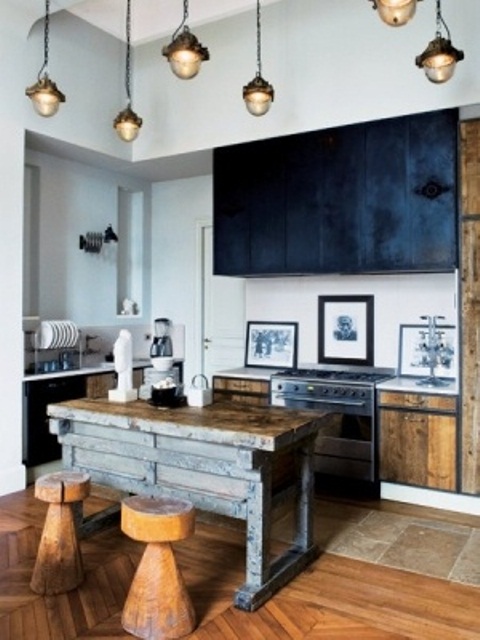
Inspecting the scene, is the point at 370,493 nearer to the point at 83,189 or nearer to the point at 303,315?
the point at 303,315

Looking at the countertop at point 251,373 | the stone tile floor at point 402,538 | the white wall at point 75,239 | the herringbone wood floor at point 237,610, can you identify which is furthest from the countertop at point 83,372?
the stone tile floor at point 402,538

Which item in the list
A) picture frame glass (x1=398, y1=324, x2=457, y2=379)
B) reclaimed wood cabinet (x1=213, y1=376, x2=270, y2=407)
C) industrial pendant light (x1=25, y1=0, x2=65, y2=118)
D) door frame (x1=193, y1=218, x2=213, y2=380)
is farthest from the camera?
door frame (x1=193, y1=218, x2=213, y2=380)

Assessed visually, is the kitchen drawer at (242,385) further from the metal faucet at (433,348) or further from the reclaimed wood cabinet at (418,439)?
the metal faucet at (433,348)

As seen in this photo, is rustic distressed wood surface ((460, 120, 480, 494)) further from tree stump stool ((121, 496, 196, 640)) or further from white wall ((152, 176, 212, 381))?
white wall ((152, 176, 212, 381))

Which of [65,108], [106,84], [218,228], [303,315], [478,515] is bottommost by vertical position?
[478,515]

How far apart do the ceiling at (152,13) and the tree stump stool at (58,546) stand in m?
3.81

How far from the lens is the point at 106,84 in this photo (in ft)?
18.7

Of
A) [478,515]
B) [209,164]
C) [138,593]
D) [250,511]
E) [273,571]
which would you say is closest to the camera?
[138,593]

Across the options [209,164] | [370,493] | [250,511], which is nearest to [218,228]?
[209,164]

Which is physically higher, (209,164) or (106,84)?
(106,84)

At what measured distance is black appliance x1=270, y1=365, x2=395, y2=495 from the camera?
14.9 ft

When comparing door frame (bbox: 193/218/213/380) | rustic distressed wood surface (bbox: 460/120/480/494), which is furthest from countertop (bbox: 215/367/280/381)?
rustic distressed wood surface (bbox: 460/120/480/494)

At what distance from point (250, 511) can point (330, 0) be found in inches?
164

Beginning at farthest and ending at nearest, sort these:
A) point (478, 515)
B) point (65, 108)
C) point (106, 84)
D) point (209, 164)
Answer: point (209, 164)
point (106, 84)
point (65, 108)
point (478, 515)
